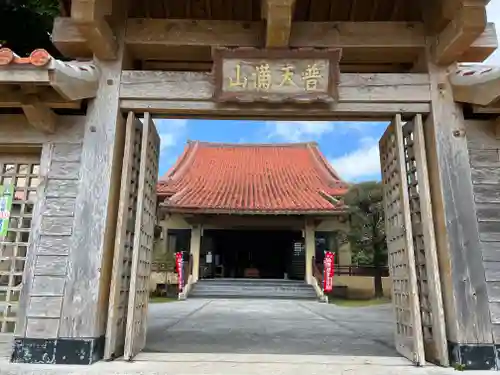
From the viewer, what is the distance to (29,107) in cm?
310

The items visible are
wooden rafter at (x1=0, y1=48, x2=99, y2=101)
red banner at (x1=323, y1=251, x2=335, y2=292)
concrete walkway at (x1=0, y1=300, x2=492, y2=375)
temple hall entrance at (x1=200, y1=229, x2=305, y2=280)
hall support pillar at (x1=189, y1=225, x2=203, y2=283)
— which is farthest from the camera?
temple hall entrance at (x1=200, y1=229, x2=305, y2=280)

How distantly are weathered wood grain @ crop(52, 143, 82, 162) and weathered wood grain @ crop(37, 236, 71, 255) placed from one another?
65cm

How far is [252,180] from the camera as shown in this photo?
48.0ft

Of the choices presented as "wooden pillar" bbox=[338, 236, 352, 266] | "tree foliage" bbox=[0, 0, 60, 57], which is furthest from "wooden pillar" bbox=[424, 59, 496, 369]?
"wooden pillar" bbox=[338, 236, 352, 266]

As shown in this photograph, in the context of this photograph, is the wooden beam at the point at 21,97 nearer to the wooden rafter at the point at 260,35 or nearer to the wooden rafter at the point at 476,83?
the wooden rafter at the point at 260,35

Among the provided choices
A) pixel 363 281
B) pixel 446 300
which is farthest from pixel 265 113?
pixel 363 281

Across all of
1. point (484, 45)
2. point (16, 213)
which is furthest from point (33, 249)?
point (484, 45)

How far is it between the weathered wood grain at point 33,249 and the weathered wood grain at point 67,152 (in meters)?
0.05

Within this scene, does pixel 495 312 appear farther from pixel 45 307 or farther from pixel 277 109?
pixel 45 307

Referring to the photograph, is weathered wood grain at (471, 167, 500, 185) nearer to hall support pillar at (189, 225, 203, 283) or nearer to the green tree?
the green tree

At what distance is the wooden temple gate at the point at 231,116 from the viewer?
3.02 meters

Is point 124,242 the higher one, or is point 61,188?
point 61,188

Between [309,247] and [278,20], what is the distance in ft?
33.9

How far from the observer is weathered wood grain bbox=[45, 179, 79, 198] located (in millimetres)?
3232
